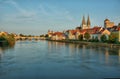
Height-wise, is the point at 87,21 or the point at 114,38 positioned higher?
the point at 87,21

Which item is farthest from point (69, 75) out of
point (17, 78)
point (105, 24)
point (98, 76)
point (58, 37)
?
point (58, 37)

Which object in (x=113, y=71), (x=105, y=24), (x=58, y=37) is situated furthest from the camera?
(x=58, y=37)

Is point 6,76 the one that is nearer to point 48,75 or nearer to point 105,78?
point 48,75

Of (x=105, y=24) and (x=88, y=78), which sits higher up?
(x=105, y=24)

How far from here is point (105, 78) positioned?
12.7m

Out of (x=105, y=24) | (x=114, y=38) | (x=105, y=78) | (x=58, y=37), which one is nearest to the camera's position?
(x=105, y=78)

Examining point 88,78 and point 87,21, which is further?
point 87,21

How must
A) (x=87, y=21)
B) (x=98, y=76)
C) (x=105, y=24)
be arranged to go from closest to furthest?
1. (x=98, y=76)
2. (x=105, y=24)
3. (x=87, y=21)

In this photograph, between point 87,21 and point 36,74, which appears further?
point 87,21

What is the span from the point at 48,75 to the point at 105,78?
3799mm

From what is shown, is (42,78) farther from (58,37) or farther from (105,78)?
(58,37)

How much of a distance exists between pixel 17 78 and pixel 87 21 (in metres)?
93.6

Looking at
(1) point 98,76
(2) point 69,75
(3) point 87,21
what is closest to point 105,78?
(1) point 98,76

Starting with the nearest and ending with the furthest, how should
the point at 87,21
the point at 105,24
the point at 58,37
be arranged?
the point at 105,24 < the point at 87,21 < the point at 58,37
